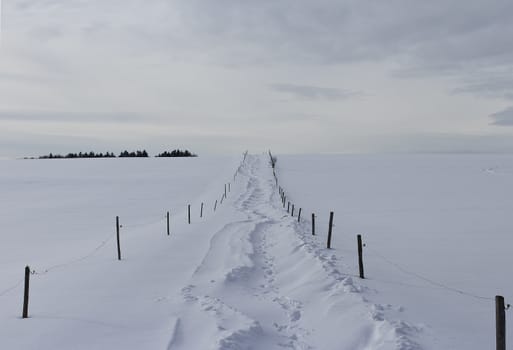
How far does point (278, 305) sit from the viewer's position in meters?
10.4

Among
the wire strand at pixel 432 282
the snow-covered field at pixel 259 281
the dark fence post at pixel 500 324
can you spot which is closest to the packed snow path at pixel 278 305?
the snow-covered field at pixel 259 281

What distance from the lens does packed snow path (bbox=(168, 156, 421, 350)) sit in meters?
8.20

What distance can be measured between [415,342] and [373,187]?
39145 millimetres

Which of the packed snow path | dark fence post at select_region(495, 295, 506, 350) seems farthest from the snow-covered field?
dark fence post at select_region(495, 295, 506, 350)

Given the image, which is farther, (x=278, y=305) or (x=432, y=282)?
(x=432, y=282)

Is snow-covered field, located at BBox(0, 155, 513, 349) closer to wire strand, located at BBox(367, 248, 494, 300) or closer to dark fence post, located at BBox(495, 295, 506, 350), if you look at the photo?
wire strand, located at BBox(367, 248, 494, 300)

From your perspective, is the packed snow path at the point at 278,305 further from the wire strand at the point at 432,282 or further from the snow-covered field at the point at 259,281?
the wire strand at the point at 432,282

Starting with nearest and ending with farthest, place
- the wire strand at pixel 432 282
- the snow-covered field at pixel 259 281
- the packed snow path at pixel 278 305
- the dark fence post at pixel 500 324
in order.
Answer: the dark fence post at pixel 500 324 < the packed snow path at pixel 278 305 < the snow-covered field at pixel 259 281 < the wire strand at pixel 432 282

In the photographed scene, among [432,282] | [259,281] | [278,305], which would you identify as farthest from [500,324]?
[259,281]

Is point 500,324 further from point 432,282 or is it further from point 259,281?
point 259,281

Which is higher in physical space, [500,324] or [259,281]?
[500,324]

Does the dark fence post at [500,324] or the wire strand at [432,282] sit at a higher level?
the dark fence post at [500,324]

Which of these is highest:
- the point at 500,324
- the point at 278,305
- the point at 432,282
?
the point at 500,324

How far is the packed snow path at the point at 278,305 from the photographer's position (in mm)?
8195
